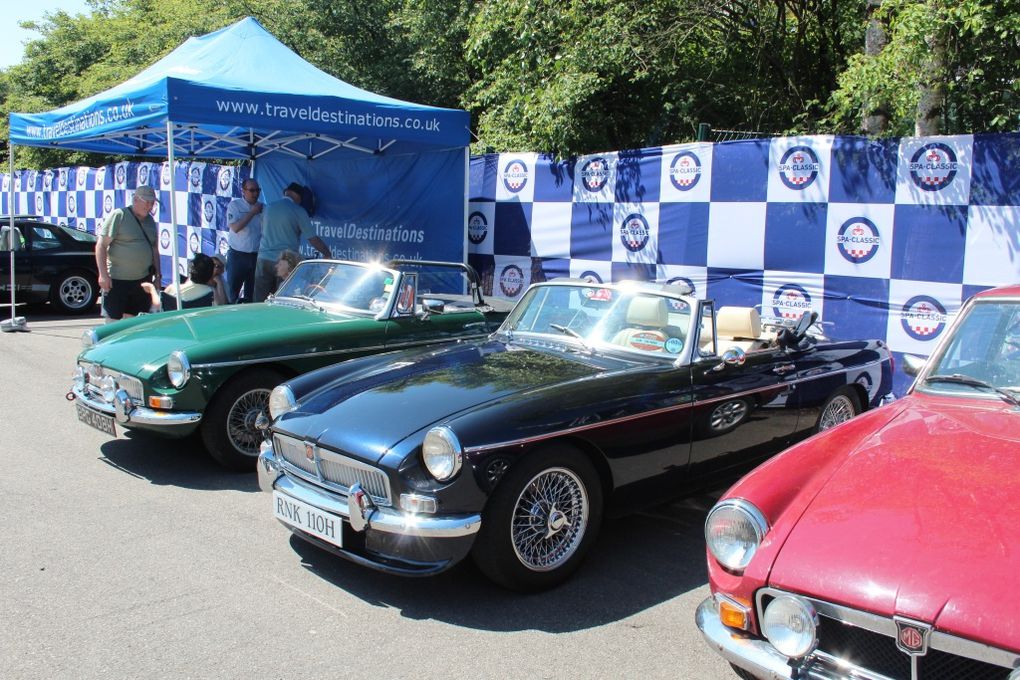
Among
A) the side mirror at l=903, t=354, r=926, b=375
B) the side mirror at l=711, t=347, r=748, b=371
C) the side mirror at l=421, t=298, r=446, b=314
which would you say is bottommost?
the side mirror at l=711, t=347, r=748, b=371

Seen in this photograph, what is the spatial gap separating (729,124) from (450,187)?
4.38m

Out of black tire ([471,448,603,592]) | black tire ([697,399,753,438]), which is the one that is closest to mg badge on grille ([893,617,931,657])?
black tire ([471,448,603,592])

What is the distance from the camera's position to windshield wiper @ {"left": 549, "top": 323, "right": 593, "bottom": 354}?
4621 millimetres

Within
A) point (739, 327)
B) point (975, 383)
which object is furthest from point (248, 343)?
point (975, 383)

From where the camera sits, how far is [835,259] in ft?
23.1

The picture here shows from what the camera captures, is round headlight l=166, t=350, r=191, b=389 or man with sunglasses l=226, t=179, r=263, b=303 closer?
round headlight l=166, t=350, r=191, b=389

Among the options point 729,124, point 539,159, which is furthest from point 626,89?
point 539,159

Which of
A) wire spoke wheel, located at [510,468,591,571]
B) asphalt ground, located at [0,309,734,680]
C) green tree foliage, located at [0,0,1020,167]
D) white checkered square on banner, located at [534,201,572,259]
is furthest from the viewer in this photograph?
white checkered square on banner, located at [534,201,572,259]

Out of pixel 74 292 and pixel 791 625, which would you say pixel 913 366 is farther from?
pixel 74 292

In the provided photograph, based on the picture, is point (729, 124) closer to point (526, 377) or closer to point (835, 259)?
point (835, 259)

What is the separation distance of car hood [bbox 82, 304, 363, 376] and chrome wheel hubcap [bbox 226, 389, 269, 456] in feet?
0.92

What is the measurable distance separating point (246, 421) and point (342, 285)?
148cm

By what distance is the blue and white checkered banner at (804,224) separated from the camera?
634 cm

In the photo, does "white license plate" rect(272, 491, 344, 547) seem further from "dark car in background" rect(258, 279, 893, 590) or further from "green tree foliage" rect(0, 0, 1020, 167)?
"green tree foliage" rect(0, 0, 1020, 167)
